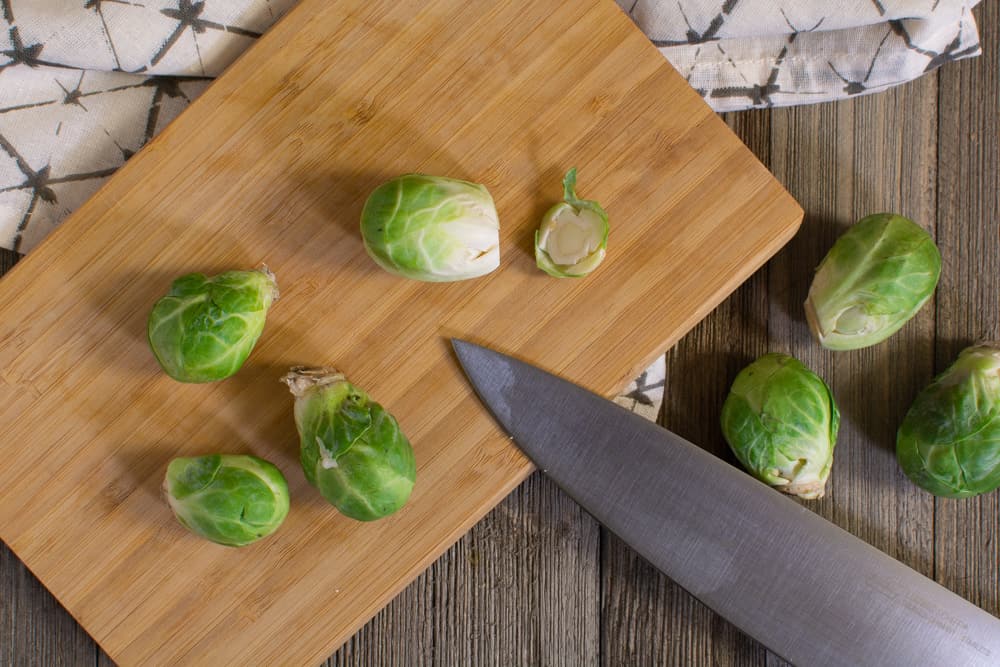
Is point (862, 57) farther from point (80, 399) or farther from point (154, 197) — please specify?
point (80, 399)

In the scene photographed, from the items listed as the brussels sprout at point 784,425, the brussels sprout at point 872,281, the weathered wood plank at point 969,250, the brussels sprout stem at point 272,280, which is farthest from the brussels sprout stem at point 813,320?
the brussels sprout stem at point 272,280

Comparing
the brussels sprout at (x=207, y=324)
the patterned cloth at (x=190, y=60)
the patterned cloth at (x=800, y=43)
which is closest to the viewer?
the brussels sprout at (x=207, y=324)

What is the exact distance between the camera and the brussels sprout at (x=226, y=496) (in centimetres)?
211

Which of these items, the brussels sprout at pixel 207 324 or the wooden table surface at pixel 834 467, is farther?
the wooden table surface at pixel 834 467

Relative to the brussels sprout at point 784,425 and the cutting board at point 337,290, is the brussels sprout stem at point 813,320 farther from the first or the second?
the cutting board at point 337,290

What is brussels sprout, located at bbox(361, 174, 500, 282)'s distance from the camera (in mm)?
2121

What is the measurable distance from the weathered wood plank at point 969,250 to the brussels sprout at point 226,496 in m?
2.03

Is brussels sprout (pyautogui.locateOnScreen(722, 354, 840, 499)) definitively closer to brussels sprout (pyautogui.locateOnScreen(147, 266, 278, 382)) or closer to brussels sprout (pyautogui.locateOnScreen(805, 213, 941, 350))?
brussels sprout (pyautogui.locateOnScreen(805, 213, 941, 350))

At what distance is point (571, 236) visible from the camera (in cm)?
224

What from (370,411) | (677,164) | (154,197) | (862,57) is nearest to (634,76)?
(677,164)

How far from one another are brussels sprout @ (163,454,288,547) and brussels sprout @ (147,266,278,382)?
0.78 feet

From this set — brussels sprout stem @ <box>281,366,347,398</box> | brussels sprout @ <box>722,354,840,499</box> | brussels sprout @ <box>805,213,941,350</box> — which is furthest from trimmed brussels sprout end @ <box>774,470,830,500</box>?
brussels sprout stem @ <box>281,366,347,398</box>

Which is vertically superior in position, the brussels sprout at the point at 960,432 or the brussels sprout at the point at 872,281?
the brussels sprout at the point at 872,281

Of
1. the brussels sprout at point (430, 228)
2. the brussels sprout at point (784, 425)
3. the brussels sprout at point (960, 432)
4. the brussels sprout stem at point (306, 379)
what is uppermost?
the brussels sprout at point (430, 228)
